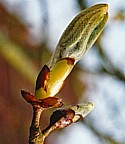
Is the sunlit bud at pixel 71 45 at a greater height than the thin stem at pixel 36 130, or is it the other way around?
the sunlit bud at pixel 71 45

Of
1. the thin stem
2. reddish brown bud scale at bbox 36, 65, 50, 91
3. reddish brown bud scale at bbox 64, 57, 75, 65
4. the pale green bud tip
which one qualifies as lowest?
the thin stem

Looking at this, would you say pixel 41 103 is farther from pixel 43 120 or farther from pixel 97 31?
pixel 43 120

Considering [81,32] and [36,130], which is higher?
[81,32]

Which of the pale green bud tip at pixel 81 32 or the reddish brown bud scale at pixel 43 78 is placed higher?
the pale green bud tip at pixel 81 32

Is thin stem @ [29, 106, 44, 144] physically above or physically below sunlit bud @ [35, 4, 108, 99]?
below

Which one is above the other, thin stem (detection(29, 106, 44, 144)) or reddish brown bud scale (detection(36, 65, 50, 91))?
reddish brown bud scale (detection(36, 65, 50, 91))

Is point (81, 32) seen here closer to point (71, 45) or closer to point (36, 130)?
point (71, 45)

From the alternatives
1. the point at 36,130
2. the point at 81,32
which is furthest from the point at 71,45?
the point at 36,130

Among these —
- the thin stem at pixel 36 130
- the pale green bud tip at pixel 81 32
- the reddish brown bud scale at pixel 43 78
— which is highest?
the pale green bud tip at pixel 81 32

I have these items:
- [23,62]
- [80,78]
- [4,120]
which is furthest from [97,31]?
[4,120]

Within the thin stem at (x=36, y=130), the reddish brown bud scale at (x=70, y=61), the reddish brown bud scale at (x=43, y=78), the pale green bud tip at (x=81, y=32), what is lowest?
the thin stem at (x=36, y=130)

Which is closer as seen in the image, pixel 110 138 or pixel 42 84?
pixel 42 84
